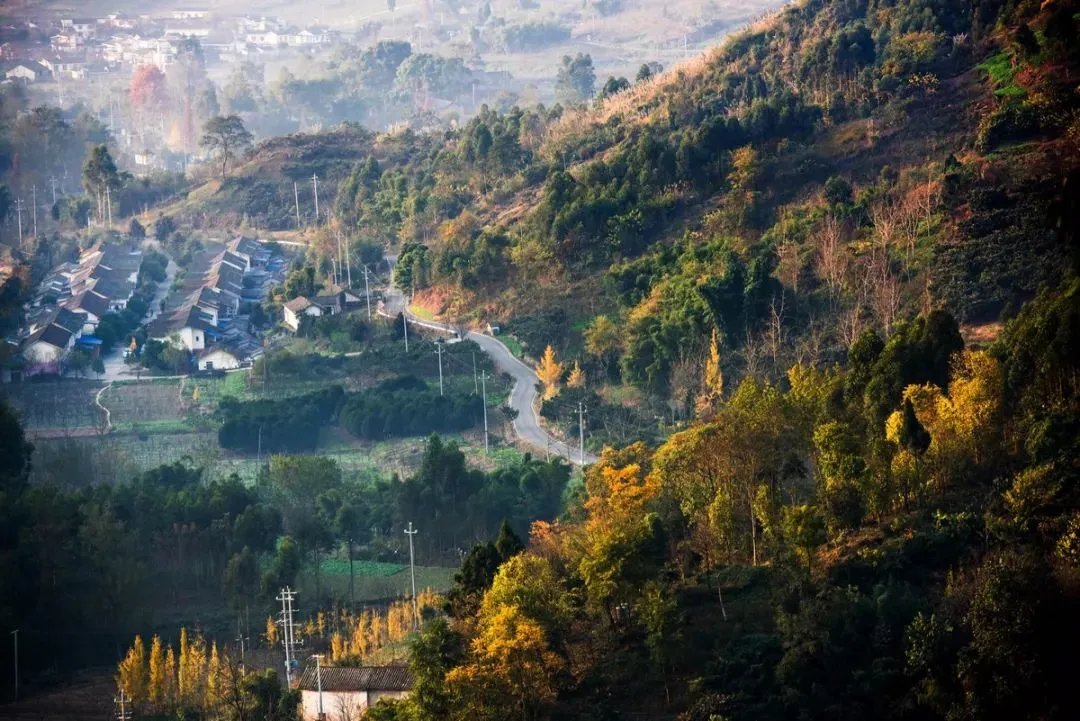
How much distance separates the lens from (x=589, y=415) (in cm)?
3319

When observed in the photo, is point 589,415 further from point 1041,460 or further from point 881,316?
point 1041,460

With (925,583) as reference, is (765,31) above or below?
above

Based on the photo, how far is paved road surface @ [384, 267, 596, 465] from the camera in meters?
33.0

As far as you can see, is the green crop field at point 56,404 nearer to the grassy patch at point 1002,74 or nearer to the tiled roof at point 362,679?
the tiled roof at point 362,679

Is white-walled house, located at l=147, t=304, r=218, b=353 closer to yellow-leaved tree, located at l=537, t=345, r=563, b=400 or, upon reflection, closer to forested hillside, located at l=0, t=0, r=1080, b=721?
forested hillside, located at l=0, t=0, r=1080, b=721

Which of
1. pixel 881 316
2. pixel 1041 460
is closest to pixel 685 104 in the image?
pixel 881 316

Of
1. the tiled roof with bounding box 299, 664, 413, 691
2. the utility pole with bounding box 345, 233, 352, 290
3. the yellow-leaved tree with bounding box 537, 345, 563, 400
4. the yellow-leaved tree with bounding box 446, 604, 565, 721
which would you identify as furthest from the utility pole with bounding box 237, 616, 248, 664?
the utility pole with bounding box 345, 233, 352, 290

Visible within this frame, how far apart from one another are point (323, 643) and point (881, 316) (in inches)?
427

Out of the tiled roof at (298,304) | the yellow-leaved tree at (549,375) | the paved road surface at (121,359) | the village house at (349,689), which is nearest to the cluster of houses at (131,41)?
the paved road surface at (121,359)

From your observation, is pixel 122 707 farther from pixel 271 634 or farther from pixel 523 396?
pixel 523 396

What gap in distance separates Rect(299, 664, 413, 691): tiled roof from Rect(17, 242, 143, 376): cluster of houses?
22020 millimetres

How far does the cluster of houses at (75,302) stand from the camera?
4284cm

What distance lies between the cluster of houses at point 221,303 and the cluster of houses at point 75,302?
173cm

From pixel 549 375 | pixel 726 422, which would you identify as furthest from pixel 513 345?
pixel 726 422
